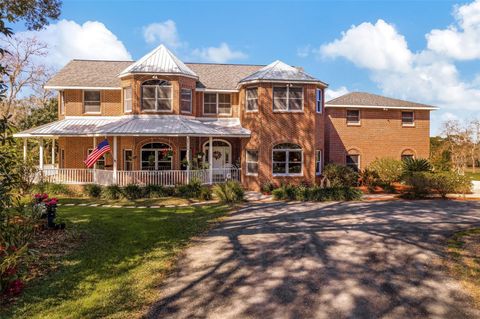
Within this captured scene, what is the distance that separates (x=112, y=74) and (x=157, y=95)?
19.1 feet

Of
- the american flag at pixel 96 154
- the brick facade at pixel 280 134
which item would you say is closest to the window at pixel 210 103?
the brick facade at pixel 280 134

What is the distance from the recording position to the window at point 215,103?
86.2ft

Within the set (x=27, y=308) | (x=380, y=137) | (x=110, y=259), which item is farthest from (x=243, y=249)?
(x=380, y=137)

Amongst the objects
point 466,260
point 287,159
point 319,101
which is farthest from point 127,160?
point 466,260

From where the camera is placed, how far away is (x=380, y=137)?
28.5 m

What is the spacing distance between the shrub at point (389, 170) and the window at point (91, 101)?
2136cm

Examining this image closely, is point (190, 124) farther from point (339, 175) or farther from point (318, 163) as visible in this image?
point (339, 175)

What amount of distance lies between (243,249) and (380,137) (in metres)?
22.3

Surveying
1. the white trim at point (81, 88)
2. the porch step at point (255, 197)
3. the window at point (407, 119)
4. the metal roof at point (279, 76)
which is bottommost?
the porch step at point (255, 197)

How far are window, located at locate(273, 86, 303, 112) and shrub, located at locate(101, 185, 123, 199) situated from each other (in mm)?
11072

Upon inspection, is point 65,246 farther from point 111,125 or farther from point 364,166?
point 364,166

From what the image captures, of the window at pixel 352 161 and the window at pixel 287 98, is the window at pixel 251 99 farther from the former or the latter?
the window at pixel 352 161

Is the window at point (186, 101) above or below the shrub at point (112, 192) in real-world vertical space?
above

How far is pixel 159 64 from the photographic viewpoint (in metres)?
24.3
